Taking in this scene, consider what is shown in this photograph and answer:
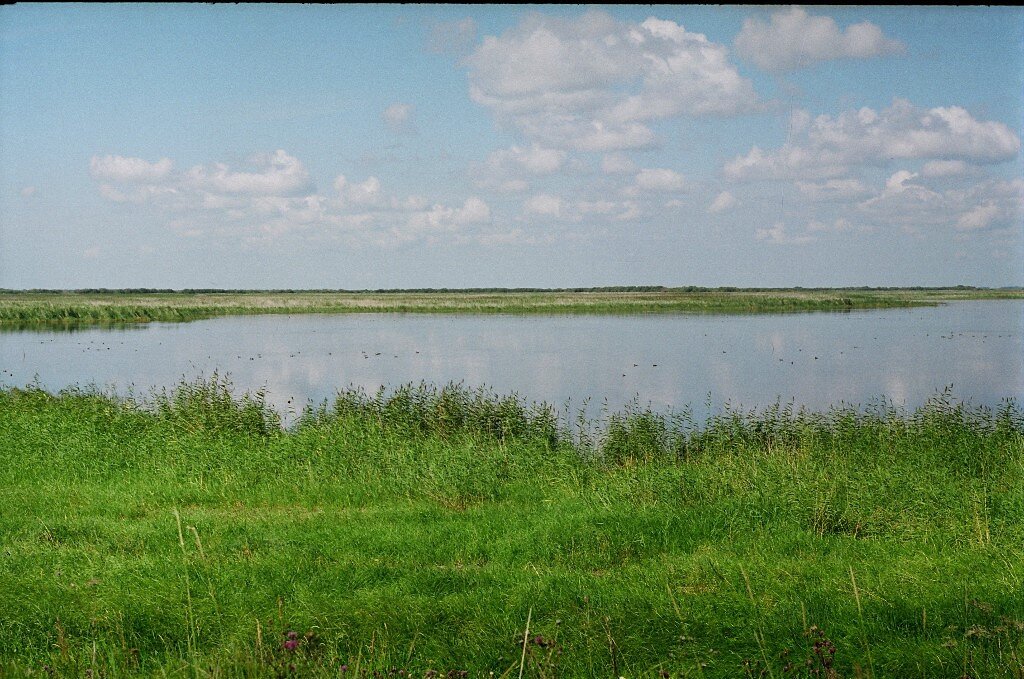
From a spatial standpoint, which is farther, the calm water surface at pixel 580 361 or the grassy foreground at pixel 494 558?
the calm water surface at pixel 580 361

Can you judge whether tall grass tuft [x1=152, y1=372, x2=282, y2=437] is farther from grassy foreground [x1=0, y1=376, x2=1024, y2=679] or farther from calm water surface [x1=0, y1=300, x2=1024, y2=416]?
calm water surface [x1=0, y1=300, x2=1024, y2=416]

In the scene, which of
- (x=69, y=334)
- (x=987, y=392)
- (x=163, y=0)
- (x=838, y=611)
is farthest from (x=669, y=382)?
(x=69, y=334)

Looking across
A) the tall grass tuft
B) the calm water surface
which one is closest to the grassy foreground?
the tall grass tuft

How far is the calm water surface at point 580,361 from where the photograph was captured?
915 inches

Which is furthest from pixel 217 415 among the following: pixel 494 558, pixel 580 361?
pixel 580 361

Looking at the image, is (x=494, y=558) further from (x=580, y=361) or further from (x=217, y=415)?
(x=580, y=361)

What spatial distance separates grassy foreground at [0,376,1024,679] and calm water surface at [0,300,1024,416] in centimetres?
666

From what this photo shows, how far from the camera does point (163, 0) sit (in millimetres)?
3512

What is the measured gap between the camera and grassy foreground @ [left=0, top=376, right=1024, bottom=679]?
4.62 m

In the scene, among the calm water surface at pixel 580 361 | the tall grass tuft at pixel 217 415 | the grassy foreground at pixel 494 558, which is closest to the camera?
the grassy foreground at pixel 494 558

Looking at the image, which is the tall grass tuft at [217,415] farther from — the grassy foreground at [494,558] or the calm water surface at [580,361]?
the calm water surface at [580,361]

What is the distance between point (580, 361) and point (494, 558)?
24555 mm

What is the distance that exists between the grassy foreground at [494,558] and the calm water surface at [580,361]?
666 centimetres

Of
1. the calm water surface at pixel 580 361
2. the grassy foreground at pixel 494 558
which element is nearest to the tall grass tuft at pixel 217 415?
the grassy foreground at pixel 494 558
